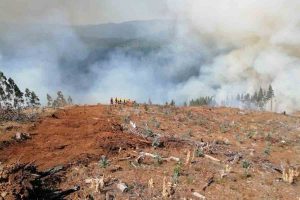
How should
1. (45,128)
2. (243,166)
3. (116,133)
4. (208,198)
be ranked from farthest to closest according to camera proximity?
1. (45,128)
2. (116,133)
3. (243,166)
4. (208,198)

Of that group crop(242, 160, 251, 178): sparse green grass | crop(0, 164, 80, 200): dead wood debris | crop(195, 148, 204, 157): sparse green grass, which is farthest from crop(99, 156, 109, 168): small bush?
crop(242, 160, 251, 178): sparse green grass

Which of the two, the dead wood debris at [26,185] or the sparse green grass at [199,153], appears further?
the sparse green grass at [199,153]

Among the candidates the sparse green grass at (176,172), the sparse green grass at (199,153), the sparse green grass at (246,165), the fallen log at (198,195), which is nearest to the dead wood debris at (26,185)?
the sparse green grass at (176,172)

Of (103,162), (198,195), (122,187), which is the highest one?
(103,162)

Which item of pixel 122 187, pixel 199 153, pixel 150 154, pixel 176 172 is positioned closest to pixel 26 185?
pixel 122 187

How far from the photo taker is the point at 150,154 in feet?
80.0

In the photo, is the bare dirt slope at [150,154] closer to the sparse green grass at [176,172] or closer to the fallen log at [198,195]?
the sparse green grass at [176,172]

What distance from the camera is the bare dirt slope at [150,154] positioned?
19.9 meters

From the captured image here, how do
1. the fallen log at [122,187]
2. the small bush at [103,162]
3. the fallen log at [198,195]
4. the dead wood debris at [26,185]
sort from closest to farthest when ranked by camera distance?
the dead wood debris at [26,185]
the fallen log at [122,187]
the fallen log at [198,195]
the small bush at [103,162]

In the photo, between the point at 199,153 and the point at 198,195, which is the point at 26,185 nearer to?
the point at 198,195

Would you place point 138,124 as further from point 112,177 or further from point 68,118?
point 112,177

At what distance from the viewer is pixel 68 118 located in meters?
35.2

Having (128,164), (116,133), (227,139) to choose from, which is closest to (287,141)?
(227,139)

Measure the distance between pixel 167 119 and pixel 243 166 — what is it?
14275 mm
